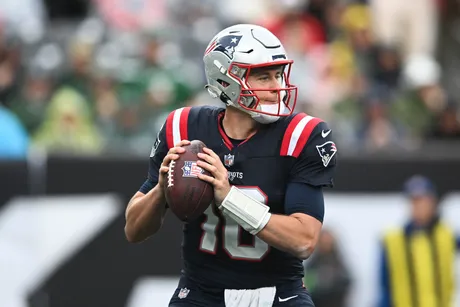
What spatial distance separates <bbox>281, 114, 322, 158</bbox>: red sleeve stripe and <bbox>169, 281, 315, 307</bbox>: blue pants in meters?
0.65

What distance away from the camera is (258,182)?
4.96 meters

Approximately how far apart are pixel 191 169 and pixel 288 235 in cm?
54

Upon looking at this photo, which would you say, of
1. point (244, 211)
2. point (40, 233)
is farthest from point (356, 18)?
point (244, 211)

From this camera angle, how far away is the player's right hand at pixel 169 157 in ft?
15.6

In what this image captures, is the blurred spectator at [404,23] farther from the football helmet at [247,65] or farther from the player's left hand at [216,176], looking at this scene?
the player's left hand at [216,176]

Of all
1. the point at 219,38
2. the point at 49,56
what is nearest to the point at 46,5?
the point at 49,56

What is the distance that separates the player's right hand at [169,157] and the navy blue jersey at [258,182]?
29 cm

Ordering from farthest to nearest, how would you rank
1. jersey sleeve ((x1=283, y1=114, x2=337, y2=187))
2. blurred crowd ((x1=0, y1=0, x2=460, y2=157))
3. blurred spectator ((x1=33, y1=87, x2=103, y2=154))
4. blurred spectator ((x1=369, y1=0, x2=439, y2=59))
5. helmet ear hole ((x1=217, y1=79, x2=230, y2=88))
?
blurred spectator ((x1=369, y1=0, x2=439, y2=59))
blurred crowd ((x1=0, y1=0, x2=460, y2=157))
blurred spectator ((x1=33, y1=87, x2=103, y2=154))
helmet ear hole ((x1=217, y1=79, x2=230, y2=88))
jersey sleeve ((x1=283, y1=114, x2=337, y2=187))

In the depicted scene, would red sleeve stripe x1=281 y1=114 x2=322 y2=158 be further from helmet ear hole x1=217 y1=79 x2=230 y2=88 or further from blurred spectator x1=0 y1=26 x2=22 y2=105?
blurred spectator x1=0 y1=26 x2=22 y2=105

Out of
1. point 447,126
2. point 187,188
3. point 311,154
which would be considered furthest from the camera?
point 447,126

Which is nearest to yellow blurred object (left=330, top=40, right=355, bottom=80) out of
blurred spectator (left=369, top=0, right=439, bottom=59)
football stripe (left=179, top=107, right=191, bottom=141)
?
blurred spectator (left=369, top=0, right=439, bottom=59)

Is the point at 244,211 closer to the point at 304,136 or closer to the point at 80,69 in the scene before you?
the point at 304,136

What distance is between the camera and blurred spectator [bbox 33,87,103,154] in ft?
31.7

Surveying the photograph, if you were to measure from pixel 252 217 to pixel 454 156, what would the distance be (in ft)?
16.4
